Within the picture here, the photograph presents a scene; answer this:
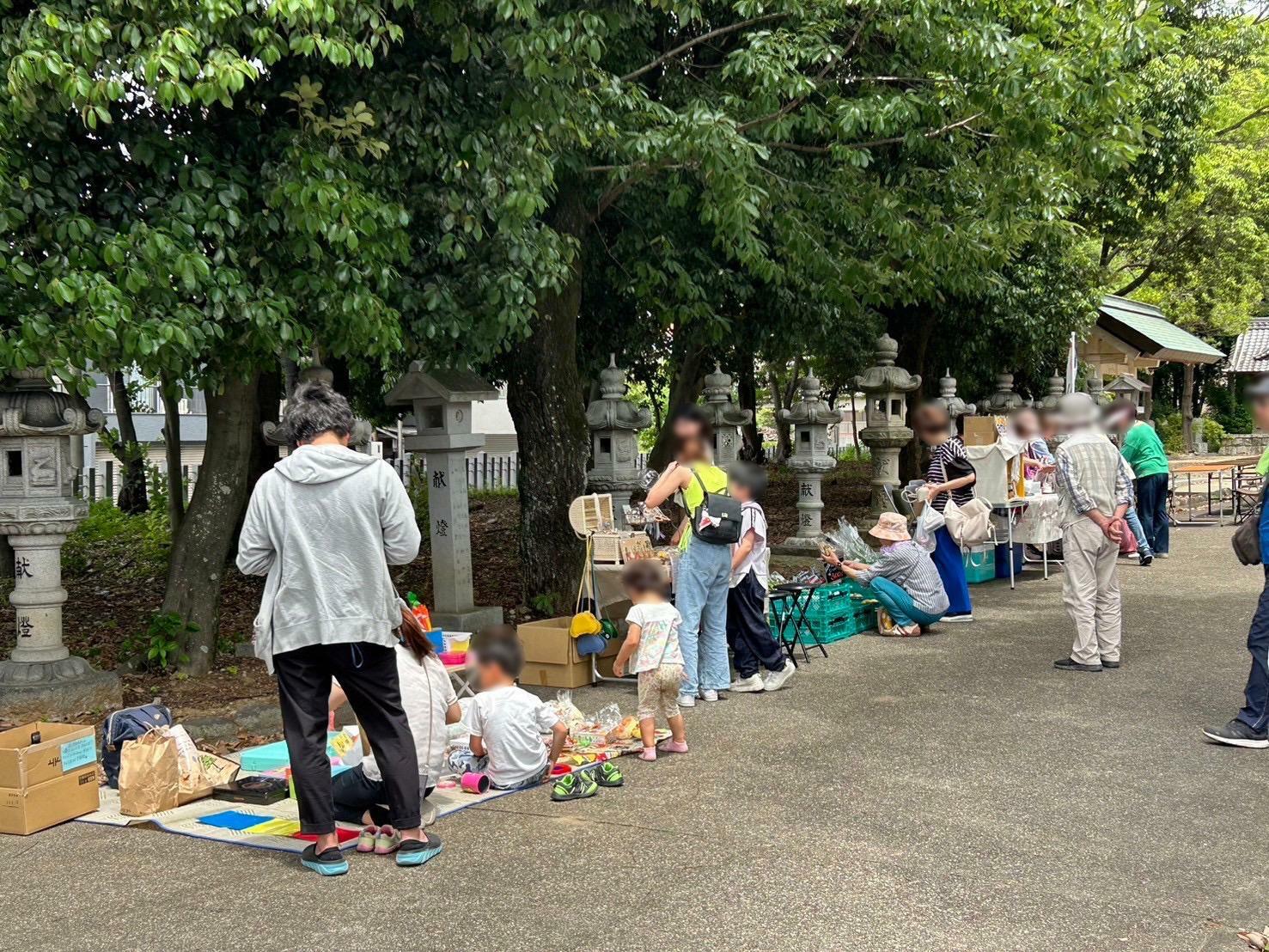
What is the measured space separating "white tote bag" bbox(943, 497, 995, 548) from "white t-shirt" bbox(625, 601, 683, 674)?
4540 mm

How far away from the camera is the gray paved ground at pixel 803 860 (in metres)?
4.28

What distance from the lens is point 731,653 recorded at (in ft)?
28.6

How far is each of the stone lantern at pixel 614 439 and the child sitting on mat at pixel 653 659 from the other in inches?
149

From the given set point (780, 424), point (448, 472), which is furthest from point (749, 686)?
point (780, 424)

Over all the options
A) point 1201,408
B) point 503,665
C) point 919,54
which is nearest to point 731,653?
point 503,665

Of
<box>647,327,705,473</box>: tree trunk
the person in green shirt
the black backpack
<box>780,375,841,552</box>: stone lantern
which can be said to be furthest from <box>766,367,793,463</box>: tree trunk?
the black backpack

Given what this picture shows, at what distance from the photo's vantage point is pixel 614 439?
422 inches

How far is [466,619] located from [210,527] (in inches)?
82.1

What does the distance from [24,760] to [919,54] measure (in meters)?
8.27

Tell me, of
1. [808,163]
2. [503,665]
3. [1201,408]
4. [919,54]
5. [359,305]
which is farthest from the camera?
[1201,408]

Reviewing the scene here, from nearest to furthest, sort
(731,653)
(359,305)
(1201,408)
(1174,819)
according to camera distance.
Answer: (1174,819), (359,305), (731,653), (1201,408)

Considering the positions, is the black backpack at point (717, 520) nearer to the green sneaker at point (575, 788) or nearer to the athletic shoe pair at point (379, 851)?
the green sneaker at point (575, 788)

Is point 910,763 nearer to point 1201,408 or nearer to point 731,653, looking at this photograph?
point 731,653

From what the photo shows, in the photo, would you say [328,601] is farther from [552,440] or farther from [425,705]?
[552,440]
